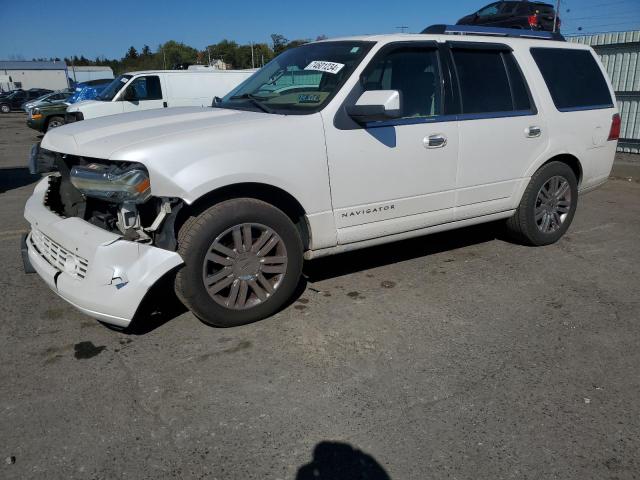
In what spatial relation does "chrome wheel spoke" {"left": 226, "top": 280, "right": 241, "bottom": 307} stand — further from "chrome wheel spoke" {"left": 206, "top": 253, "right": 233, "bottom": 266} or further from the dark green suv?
the dark green suv

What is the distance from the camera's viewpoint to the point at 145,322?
3.52m

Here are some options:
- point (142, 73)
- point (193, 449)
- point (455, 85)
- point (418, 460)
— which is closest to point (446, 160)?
point (455, 85)

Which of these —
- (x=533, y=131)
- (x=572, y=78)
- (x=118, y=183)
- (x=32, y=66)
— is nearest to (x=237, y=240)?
(x=118, y=183)

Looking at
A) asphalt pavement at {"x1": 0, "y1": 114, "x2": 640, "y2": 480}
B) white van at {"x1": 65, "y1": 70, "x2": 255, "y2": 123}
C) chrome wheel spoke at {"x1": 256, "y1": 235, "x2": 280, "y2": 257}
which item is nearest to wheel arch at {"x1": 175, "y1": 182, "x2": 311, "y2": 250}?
chrome wheel spoke at {"x1": 256, "y1": 235, "x2": 280, "y2": 257}

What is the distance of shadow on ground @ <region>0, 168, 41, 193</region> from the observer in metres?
8.74

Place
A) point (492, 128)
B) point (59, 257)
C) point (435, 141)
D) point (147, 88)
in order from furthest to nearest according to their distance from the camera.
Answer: point (147, 88) < point (492, 128) < point (435, 141) < point (59, 257)

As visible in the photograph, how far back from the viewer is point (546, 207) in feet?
16.1

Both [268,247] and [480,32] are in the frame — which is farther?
[480,32]

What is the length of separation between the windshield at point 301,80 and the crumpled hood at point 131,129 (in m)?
0.26

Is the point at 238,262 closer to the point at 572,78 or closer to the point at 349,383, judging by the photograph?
the point at 349,383

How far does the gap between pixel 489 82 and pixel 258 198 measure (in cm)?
228

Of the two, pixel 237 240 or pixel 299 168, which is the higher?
pixel 299 168

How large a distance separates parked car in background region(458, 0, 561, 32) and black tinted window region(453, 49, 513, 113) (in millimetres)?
4184

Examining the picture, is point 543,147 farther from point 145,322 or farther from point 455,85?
point 145,322
